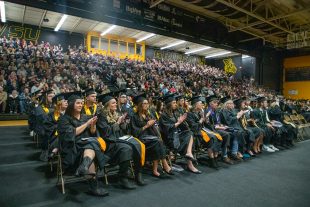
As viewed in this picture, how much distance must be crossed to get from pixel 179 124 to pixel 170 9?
567 cm

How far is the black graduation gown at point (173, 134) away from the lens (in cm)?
407

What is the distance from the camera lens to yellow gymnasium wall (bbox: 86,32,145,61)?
17.8 m

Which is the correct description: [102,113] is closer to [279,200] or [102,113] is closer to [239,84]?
[279,200]

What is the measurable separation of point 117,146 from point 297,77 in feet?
66.8

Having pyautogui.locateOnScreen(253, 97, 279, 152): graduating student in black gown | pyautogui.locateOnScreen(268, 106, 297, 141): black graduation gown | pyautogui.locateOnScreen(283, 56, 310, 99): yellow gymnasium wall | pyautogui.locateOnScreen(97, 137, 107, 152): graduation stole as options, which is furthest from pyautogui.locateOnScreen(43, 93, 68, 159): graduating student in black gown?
pyautogui.locateOnScreen(283, 56, 310, 99): yellow gymnasium wall

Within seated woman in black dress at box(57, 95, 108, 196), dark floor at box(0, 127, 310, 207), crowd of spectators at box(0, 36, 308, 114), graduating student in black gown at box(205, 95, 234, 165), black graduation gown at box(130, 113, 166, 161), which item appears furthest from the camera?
crowd of spectators at box(0, 36, 308, 114)

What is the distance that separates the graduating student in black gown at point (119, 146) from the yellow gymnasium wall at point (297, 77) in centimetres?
1954

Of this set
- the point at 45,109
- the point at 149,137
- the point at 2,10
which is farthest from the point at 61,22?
the point at 149,137

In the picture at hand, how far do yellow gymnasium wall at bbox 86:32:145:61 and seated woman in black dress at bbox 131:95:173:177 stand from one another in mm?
14798

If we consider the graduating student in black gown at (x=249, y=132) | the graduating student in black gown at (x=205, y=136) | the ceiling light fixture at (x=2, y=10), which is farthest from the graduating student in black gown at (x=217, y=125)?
the ceiling light fixture at (x=2, y=10)

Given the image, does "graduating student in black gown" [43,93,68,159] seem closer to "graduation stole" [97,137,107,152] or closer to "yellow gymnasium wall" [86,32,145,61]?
"graduation stole" [97,137,107,152]

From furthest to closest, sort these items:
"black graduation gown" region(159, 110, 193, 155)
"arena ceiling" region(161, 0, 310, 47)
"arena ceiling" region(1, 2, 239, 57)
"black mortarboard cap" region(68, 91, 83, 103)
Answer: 1. "arena ceiling" region(1, 2, 239, 57)
2. "arena ceiling" region(161, 0, 310, 47)
3. "black graduation gown" region(159, 110, 193, 155)
4. "black mortarboard cap" region(68, 91, 83, 103)

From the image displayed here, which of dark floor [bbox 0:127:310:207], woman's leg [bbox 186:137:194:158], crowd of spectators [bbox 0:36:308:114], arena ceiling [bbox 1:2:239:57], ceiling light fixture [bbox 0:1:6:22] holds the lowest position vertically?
dark floor [bbox 0:127:310:207]

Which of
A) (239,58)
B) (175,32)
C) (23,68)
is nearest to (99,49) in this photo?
(23,68)
